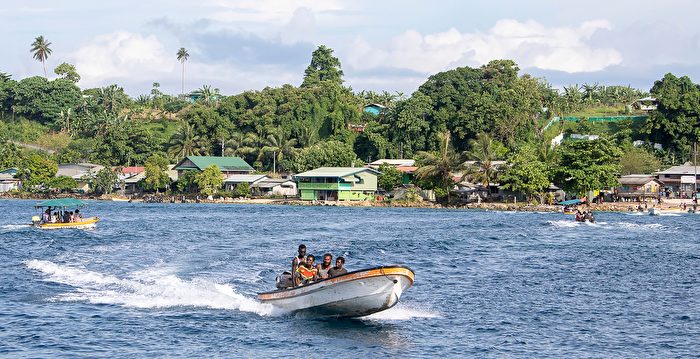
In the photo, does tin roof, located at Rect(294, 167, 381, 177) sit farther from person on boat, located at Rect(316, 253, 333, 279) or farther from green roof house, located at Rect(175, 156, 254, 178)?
person on boat, located at Rect(316, 253, 333, 279)

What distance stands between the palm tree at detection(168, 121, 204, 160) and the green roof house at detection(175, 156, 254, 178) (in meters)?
11.8

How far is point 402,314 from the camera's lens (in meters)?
29.0

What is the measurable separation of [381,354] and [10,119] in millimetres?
151596

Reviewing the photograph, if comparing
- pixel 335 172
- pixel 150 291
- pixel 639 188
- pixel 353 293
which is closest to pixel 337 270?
pixel 353 293

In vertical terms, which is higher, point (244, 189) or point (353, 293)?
point (244, 189)

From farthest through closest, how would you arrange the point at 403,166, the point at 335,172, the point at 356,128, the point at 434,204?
the point at 356,128 < the point at 403,166 < the point at 335,172 < the point at 434,204

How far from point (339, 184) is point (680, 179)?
140 feet

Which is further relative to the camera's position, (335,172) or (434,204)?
(335,172)

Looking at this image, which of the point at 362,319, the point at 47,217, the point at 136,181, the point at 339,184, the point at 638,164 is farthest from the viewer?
the point at 136,181

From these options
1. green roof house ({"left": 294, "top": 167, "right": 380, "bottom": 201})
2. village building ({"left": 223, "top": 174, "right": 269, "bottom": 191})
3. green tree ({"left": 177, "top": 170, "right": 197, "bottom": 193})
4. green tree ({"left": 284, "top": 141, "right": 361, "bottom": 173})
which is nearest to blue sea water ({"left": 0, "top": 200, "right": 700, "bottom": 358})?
green roof house ({"left": 294, "top": 167, "right": 380, "bottom": 201})

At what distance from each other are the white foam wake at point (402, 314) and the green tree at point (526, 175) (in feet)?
231

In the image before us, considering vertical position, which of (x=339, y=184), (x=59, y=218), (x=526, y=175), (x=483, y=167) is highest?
(x=483, y=167)

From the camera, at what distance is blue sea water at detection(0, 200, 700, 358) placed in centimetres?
2484

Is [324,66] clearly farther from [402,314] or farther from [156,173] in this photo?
[402,314]
